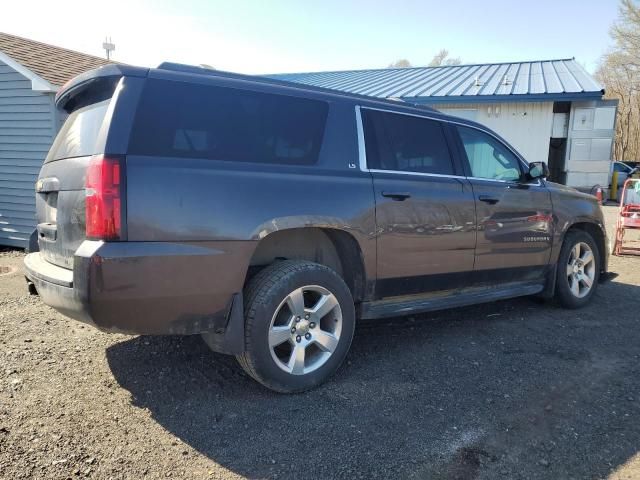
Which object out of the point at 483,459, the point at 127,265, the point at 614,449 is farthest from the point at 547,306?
the point at 127,265

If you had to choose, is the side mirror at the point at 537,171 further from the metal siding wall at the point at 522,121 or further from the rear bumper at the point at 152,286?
the metal siding wall at the point at 522,121

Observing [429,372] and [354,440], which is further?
[429,372]

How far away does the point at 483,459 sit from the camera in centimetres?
258

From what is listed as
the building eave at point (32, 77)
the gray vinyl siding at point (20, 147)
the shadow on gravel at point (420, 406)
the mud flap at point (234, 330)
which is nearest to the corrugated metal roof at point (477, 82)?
the building eave at point (32, 77)

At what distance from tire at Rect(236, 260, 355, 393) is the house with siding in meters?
7.20

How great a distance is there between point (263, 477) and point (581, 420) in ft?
6.33

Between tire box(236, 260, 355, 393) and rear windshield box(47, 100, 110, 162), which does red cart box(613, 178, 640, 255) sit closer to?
tire box(236, 260, 355, 393)

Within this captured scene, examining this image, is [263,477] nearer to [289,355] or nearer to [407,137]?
[289,355]

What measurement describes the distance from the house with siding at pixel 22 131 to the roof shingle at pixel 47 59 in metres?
0.02

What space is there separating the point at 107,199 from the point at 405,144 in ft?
7.64

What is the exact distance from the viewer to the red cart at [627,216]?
26.8ft

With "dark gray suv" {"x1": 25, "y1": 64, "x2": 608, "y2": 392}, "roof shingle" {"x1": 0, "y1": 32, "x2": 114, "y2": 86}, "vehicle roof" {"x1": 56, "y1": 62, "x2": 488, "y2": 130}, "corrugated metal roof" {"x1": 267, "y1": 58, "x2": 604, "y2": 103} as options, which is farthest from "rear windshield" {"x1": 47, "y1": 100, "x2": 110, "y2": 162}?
"corrugated metal roof" {"x1": 267, "y1": 58, "x2": 604, "y2": 103}

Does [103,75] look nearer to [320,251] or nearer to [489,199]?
[320,251]

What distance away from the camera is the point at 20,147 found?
8922 millimetres
